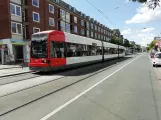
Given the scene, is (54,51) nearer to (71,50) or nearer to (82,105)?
(71,50)

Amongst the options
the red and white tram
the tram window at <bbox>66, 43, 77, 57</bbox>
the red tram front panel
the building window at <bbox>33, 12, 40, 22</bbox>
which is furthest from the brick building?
the red tram front panel

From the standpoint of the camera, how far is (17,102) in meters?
7.35

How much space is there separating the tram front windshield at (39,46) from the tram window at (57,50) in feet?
1.73

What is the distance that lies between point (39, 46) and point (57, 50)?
149cm

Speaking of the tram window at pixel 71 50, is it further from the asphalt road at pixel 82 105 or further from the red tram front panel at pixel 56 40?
the asphalt road at pixel 82 105

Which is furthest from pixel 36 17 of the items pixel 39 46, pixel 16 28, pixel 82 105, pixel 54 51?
pixel 82 105

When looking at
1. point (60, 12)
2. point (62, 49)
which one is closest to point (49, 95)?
point (62, 49)

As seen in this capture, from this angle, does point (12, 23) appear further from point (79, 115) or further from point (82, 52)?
point (79, 115)

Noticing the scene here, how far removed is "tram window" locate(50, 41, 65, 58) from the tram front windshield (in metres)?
0.53

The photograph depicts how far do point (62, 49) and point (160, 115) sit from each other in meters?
12.5

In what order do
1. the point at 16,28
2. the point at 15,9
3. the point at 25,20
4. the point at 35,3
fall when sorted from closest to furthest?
1. the point at 15,9
2. the point at 16,28
3. the point at 25,20
4. the point at 35,3

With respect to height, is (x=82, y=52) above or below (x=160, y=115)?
above

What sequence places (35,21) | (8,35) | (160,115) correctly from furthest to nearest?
(35,21) → (8,35) → (160,115)

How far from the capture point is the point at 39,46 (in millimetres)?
16172
